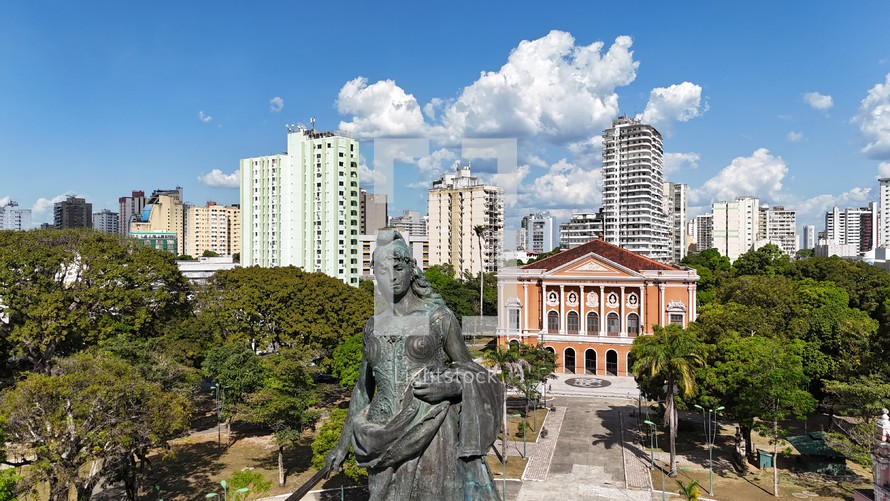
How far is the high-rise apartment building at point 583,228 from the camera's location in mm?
93219

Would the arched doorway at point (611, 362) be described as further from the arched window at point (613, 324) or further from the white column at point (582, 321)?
the white column at point (582, 321)

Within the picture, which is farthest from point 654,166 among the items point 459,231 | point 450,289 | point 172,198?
point 172,198

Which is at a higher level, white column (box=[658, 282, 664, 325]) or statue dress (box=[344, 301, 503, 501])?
statue dress (box=[344, 301, 503, 501])

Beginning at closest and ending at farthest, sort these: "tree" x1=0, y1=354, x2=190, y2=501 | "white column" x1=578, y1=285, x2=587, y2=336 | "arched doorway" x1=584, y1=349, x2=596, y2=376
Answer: "tree" x1=0, y1=354, x2=190, y2=501
"arched doorway" x1=584, y1=349, x2=596, y2=376
"white column" x1=578, y1=285, x2=587, y2=336

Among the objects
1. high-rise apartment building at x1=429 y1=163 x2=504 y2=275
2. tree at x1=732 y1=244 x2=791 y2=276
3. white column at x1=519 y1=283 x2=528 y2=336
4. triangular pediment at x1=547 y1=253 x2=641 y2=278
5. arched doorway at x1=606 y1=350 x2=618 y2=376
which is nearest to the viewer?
triangular pediment at x1=547 y1=253 x2=641 y2=278

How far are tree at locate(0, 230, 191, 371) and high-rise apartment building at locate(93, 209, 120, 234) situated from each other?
157m

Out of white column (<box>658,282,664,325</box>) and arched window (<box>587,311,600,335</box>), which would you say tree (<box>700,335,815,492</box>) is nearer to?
white column (<box>658,282,664,325</box>)

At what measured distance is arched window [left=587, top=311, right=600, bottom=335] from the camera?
45.7 meters

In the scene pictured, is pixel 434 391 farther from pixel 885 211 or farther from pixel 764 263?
pixel 885 211

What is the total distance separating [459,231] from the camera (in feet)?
291

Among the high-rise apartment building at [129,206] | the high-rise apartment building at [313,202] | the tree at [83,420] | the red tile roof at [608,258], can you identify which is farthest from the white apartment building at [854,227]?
the high-rise apartment building at [129,206]

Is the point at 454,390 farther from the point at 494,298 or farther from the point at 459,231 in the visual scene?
the point at 459,231

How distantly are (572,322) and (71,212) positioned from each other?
498ft

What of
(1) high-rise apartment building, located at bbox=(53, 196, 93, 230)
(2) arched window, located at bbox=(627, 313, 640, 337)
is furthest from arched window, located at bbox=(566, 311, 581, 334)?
(1) high-rise apartment building, located at bbox=(53, 196, 93, 230)
